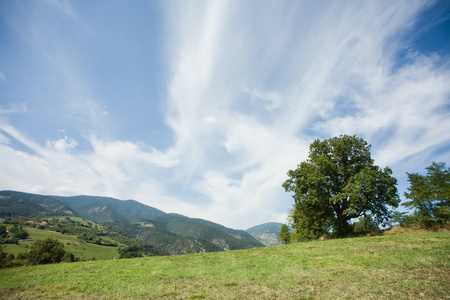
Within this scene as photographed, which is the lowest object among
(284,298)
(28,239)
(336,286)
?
(28,239)

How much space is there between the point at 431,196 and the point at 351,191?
11.0 metres

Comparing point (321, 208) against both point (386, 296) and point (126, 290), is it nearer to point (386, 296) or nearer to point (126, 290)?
point (386, 296)

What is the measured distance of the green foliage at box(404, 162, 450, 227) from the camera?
2523 centimetres

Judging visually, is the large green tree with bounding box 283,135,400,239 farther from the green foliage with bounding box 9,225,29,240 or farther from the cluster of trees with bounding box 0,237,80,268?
the green foliage with bounding box 9,225,29,240

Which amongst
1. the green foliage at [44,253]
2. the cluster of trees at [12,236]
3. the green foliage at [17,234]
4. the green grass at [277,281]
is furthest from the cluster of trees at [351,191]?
the green foliage at [17,234]

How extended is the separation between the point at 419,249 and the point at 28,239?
221 metres

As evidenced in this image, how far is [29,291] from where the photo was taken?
37.3ft

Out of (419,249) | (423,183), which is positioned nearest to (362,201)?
(423,183)

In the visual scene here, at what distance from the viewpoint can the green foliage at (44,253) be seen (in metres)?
22.6

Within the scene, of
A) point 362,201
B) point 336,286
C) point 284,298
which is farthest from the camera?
point 362,201

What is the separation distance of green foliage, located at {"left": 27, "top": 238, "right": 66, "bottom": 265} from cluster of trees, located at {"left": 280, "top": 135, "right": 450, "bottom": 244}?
33.6 metres

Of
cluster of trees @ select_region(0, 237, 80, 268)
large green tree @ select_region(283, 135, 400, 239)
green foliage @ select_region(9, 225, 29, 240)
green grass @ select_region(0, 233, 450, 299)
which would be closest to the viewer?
green grass @ select_region(0, 233, 450, 299)

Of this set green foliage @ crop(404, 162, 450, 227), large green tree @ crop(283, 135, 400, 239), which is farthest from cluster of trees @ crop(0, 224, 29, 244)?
green foliage @ crop(404, 162, 450, 227)

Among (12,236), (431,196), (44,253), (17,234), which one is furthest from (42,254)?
(12,236)
